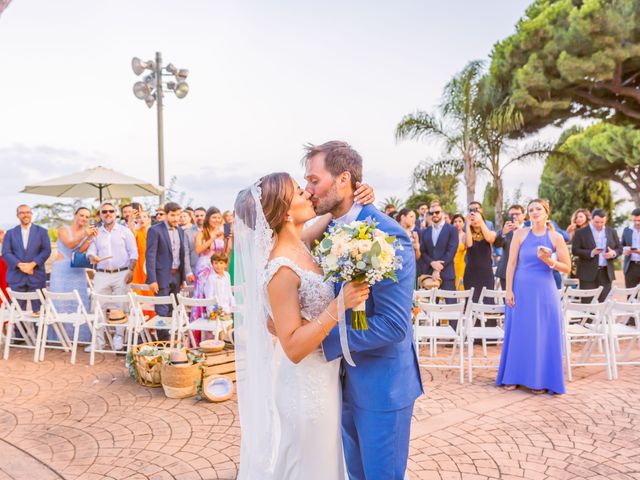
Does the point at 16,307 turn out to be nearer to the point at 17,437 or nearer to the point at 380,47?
the point at 17,437

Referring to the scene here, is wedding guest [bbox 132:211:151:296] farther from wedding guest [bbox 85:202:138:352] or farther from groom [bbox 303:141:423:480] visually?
groom [bbox 303:141:423:480]

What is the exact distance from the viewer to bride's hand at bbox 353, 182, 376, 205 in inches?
98.7

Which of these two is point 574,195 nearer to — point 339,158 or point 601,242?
point 601,242

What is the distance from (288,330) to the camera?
2.24 metres

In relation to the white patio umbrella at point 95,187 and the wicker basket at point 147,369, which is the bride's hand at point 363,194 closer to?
the wicker basket at point 147,369

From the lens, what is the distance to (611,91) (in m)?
19.3

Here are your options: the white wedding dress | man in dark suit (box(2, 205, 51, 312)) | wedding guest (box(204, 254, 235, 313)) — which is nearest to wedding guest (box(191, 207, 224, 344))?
wedding guest (box(204, 254, 235, 313))

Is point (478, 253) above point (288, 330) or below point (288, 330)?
above

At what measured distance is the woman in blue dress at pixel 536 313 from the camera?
18.7 feet

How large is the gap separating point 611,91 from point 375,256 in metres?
21.2

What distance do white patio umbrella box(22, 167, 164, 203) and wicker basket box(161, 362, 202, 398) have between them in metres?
5.54

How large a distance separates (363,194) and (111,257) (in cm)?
650

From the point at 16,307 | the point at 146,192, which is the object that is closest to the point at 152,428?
the point at 16,307

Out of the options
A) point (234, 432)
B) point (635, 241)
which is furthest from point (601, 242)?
point (234, 432)
